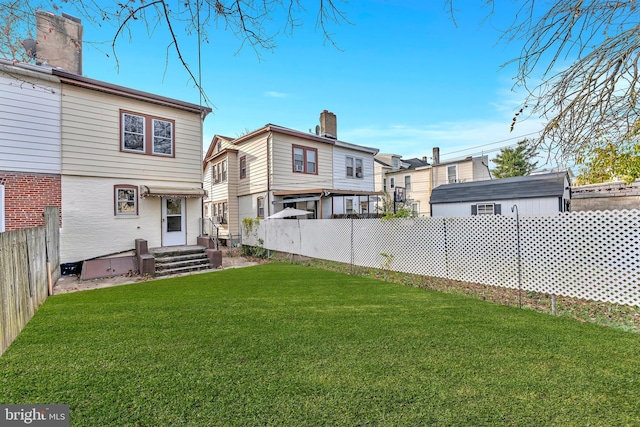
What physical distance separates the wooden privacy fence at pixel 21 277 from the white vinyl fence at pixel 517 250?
7.35 meters

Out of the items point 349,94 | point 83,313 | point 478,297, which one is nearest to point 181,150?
point 349,94

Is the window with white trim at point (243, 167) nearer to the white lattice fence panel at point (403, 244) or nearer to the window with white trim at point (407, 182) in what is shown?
the white lattice fence panel at point (403, 244)

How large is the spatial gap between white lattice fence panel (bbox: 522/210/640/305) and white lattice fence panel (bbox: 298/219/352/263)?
5015 millimetres

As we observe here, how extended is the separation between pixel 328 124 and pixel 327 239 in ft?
32.8

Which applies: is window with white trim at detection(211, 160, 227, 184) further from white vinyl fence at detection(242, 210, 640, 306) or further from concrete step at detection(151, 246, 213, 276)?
white vinyl fence at detection(242, 210, 640, 306)

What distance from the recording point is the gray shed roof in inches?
505

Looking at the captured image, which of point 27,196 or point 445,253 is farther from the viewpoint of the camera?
point 27,196

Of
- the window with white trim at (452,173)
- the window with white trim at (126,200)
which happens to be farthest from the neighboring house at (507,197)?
the window with white trim at (126,200)

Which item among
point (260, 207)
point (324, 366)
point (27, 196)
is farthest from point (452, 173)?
point (27, 196)

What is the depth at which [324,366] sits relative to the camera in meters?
3.35

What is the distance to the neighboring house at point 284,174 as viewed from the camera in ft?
49.3

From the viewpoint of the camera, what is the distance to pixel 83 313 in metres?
5.47

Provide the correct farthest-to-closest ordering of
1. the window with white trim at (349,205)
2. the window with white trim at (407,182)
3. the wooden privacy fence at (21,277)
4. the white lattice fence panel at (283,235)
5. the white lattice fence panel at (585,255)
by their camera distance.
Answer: the window with white trim at (407,182)
the window with white trim at (349,205)
the white lattice fence panel at (283,235)
the white lattice fence panel at (585,255)
the wooden privacy fence at (21,277)

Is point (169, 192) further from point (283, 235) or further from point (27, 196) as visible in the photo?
point (283, 235)
